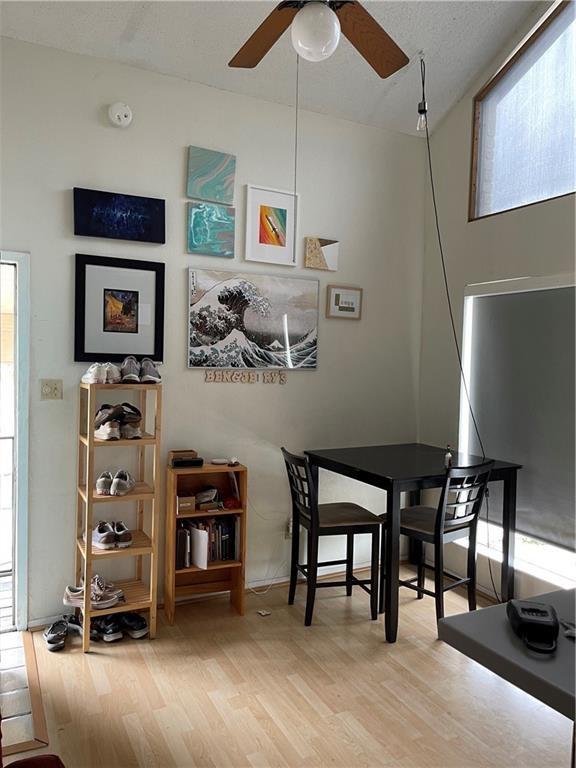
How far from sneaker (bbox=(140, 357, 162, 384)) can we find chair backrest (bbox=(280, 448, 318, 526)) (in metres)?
0.78

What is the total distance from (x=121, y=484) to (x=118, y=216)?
1346 mm

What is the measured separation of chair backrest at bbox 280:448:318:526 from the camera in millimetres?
2863

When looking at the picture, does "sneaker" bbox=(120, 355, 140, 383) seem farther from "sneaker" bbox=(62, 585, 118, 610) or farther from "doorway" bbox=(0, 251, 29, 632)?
"sneaker" bbox=(62, 585, 118, 610)

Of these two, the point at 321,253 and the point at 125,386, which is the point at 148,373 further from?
the point at 321,253

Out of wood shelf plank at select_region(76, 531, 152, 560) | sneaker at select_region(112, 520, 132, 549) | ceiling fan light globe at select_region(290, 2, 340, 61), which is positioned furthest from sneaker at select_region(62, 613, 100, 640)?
ceiling fan light globe at select_region(290, 2, 340, 61)

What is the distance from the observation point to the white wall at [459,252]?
2969mm

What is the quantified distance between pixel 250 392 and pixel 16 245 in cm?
143

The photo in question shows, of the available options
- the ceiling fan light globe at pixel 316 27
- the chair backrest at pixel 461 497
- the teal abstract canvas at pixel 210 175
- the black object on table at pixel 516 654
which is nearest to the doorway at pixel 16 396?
the teal abstract canvas at pixel 210 175

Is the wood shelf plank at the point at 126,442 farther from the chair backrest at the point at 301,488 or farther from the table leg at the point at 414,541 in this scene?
the table leg at the point at 414,541

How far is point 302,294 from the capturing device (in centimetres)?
343

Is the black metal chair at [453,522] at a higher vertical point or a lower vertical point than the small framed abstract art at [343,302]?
lower

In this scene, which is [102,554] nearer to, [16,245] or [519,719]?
[16,245]

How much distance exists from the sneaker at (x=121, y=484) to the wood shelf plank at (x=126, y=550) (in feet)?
0.89

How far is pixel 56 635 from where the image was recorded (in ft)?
8.63
